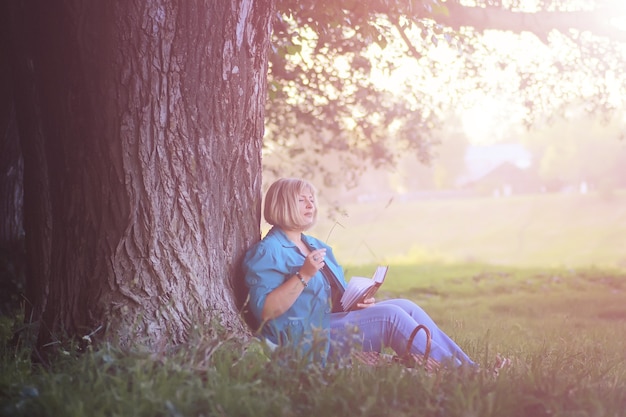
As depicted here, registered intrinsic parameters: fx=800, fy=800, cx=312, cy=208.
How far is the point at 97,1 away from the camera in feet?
15.2

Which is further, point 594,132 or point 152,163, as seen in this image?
point 594,132

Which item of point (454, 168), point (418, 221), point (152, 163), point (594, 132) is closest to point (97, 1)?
point (152, 163)

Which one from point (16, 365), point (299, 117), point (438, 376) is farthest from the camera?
point (299, 117)

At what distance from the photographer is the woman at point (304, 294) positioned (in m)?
4.96

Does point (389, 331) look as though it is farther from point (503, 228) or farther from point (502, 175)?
point (502, 175)

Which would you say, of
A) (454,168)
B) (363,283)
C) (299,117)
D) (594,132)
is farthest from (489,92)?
(454,168)

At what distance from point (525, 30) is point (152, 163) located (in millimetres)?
7528

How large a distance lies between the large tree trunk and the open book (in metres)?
0.77

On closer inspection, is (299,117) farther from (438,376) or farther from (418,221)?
(418,221)

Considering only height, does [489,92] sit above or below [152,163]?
above

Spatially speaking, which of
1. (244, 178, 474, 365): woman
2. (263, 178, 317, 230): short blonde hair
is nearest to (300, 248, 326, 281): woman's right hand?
(244, 178, 474, 365): woman

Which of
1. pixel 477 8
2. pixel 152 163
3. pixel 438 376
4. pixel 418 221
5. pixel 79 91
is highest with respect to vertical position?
pixel 477 8

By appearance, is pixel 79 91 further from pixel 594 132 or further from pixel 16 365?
pixel 594 132

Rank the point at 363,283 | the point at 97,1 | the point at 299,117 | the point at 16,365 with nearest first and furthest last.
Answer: the point at 16,365
the point at 97,1
the point at 363,283
the point at 299,117
